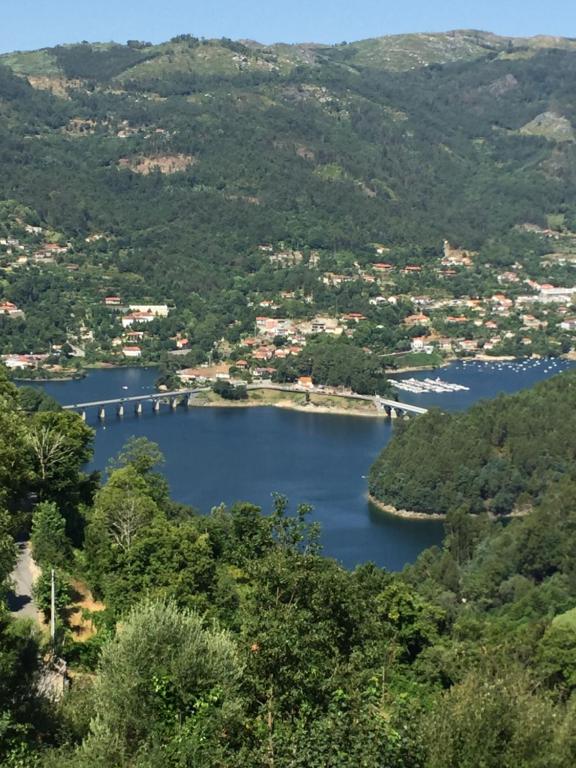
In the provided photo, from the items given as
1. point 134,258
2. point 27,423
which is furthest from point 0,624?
point 134,258

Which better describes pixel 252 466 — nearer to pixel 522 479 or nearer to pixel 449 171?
pixel 522 479

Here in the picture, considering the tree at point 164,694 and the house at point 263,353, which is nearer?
the tree at point 164,694

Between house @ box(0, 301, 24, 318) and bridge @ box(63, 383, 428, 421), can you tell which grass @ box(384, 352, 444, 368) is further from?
house @ box(0, 301, 24, 318)

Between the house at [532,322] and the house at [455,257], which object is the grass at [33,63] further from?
the house at [532,322]

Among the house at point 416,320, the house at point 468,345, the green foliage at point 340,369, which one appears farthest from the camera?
the house at point 416,320

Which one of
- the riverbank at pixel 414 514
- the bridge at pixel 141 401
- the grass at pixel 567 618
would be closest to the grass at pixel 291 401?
the bridge at pixel 141 401

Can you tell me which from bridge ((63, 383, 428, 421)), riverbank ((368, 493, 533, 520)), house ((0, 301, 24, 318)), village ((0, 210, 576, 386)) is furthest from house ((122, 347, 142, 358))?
riverbank ((368, 493, 533, 520))
